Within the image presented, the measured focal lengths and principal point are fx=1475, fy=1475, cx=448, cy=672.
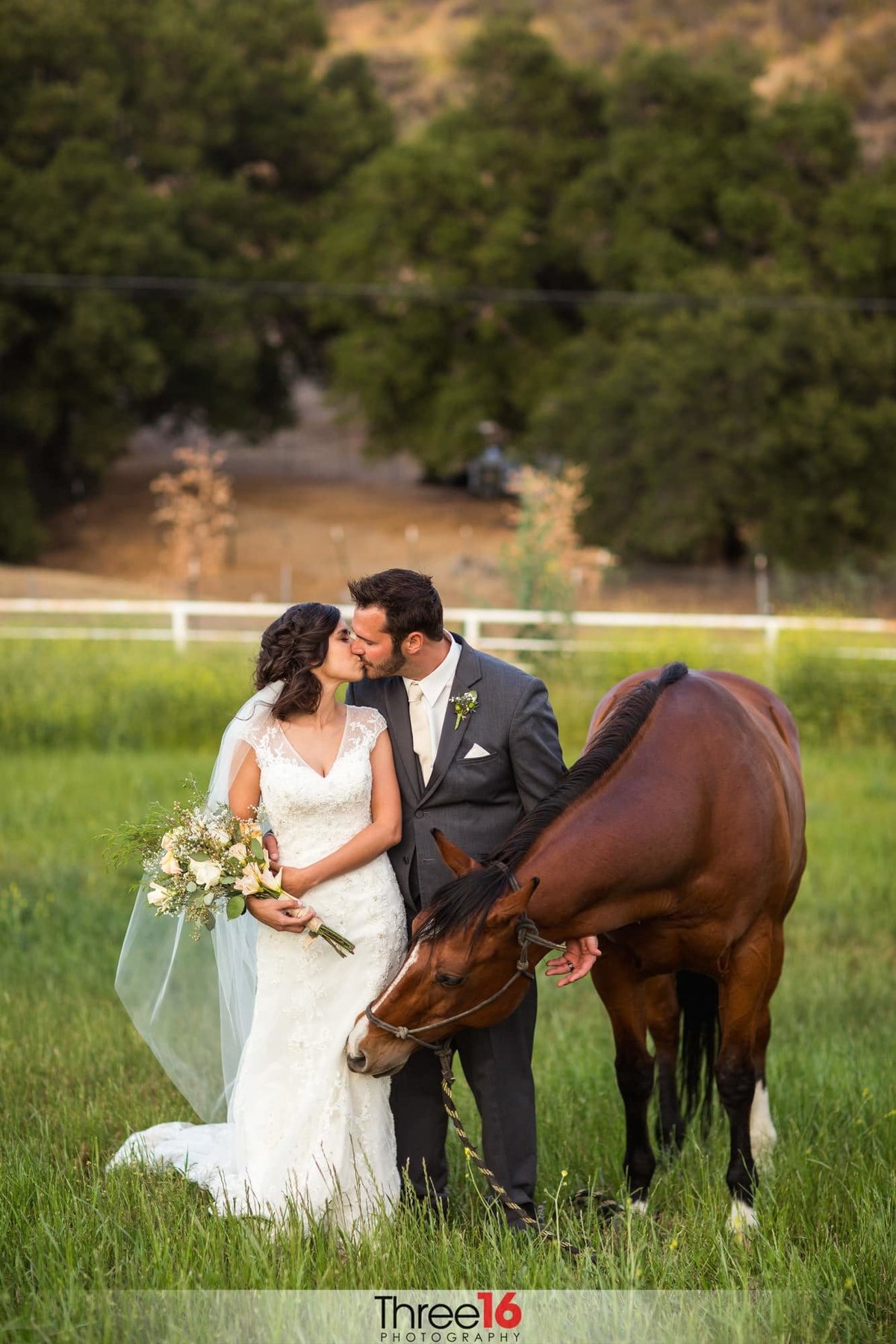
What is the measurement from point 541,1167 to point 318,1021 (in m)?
1.11

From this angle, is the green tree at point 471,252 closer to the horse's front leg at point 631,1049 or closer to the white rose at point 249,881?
the horse's front leg at point 631,1049

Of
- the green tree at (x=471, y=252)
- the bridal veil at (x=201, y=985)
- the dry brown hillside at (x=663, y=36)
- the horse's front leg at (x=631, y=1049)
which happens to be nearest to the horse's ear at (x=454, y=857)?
the bridal veil at (x=201, y=985)

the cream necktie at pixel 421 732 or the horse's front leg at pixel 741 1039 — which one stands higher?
the cream necktie at pixel 421 732

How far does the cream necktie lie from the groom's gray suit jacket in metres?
0.02

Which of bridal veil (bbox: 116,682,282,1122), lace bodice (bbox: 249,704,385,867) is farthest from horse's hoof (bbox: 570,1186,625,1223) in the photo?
lace bodice (bbox: 249,704,385,867)

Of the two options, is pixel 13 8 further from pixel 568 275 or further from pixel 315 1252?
pixel 315 1252

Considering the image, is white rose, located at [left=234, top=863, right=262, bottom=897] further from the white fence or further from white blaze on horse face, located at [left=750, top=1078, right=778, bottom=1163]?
the white fence

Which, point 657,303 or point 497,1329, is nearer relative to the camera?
point 497,1329

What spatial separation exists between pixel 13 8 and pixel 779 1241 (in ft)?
116

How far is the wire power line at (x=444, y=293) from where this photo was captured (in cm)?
2970

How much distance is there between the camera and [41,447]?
3656cm

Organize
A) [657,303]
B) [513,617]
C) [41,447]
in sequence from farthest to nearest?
[41,447], [657,303], [513,617]

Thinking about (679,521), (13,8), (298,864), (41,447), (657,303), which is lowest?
(298,864)

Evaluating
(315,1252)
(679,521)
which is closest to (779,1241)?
(315,1252)
